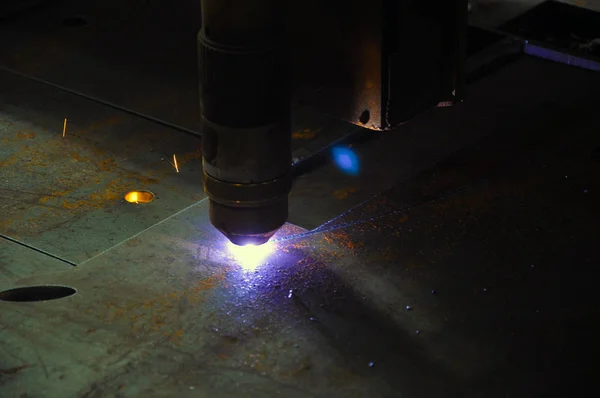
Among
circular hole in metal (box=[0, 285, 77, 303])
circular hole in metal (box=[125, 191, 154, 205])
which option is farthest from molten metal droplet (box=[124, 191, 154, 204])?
circular hole in metal (box=[0, 285, 77, 303])

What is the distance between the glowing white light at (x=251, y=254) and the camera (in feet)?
10.5

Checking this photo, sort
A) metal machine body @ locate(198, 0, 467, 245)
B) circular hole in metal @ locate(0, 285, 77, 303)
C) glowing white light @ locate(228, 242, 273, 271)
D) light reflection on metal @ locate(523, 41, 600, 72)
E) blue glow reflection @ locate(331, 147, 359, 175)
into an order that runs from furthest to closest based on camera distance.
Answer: light reflection on metal @ locate(523, 41, 600, 72), blue glow reflection @ locate(331, 147, 359, 175), glowing white light @ locate(228, 242, 273, 271), circular hole in metal @ locate(0, 285, 77, 303), metal machine body @ locate(198, 0, 467, 245)

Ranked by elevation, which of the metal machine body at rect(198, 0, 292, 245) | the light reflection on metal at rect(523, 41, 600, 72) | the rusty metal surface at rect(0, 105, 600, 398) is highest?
the metal machine body at rect(198, 0, 292, 245)

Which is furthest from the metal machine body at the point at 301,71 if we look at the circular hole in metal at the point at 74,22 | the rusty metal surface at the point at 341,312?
the circular hole in metal at the point at 74,22

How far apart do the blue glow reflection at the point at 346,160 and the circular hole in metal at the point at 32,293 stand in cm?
118

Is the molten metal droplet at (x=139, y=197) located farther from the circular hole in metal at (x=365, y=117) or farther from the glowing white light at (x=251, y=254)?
the circular hole in metal at (x=365, y=117)

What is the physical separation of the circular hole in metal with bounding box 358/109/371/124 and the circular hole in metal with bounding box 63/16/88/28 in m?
2.91

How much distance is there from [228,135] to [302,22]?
0.31 meters

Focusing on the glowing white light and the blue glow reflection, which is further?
the blue glow reflection

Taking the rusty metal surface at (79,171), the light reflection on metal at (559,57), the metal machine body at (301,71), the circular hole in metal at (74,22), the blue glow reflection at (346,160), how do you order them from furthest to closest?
the circular hole in metal at (74,22) → the light reflection on metal at (559,57) → the blue glow reflection at (346,160) → the rusty metal surface at (79,171) → the metal machine body at (301,71)

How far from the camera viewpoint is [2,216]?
3.59 metres

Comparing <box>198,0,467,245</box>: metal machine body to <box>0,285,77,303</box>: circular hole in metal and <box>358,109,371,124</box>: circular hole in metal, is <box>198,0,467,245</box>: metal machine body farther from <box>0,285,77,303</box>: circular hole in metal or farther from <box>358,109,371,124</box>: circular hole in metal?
<box>0,285,77,303</box>: circular hole in metal

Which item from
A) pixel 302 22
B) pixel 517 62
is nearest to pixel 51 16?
pixel 517 62

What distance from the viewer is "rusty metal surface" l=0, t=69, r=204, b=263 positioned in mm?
3521
